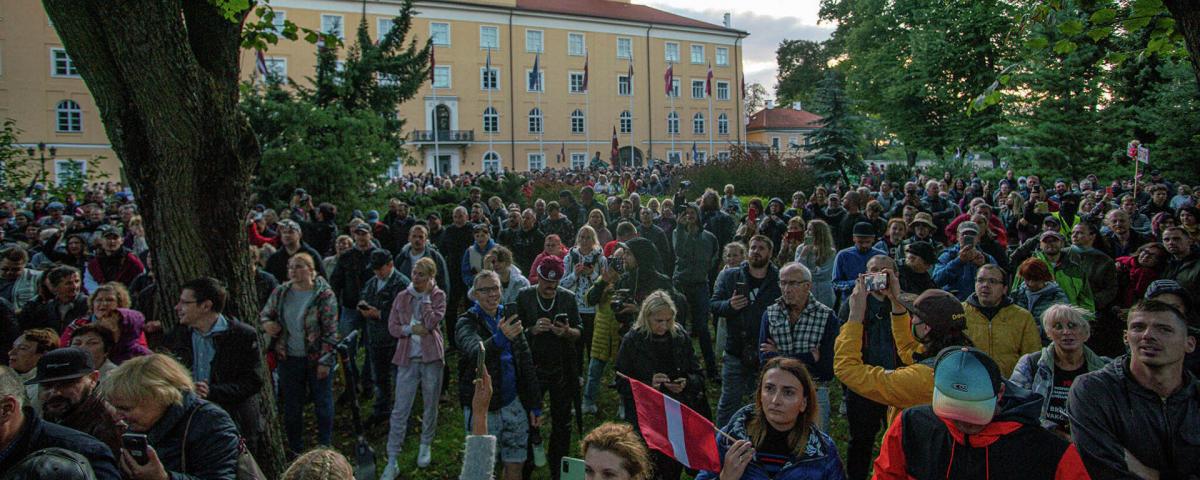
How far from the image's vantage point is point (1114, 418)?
3.27 m

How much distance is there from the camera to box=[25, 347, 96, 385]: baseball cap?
351 centimetres

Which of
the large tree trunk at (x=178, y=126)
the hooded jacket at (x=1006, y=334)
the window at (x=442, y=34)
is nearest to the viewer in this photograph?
the large tree trunk at (x=178, y=126)

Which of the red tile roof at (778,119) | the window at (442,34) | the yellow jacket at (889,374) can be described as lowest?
the yellow jacket at (889,374)

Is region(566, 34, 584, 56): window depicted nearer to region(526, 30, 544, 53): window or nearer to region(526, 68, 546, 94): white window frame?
region(526, 30, 544, 53): window

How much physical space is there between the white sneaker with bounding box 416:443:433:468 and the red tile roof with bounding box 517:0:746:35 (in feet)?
173

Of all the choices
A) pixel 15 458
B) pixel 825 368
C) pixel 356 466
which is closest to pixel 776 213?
pixel 825 368

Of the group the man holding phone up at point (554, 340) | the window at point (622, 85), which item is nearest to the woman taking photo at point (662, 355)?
the man holding phone up at point (554, 340)

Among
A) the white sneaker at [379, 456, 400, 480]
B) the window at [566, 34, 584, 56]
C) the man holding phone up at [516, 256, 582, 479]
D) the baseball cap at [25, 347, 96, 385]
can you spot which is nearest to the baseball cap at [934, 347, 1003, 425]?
the man holding phone up at [516, 256, 582, 479]

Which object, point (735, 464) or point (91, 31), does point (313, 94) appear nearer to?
point (91, 31)

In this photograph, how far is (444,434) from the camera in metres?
7.07

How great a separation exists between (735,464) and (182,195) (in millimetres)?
3861

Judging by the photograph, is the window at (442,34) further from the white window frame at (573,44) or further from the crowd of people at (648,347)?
the crowd of people at (648,347)

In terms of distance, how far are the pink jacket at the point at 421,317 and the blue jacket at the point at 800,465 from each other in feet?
11.8

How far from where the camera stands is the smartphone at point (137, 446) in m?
3.01
